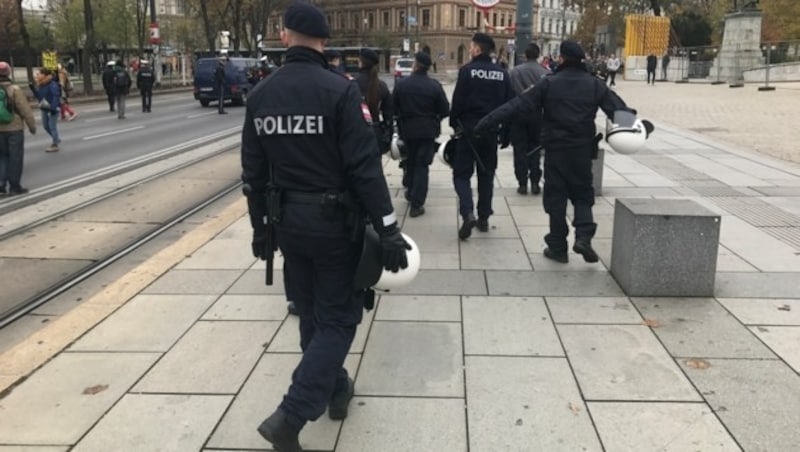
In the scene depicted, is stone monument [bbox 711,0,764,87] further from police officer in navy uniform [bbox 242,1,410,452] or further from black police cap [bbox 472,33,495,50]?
police officer in navy uniform [bbox 242,1,410,452]

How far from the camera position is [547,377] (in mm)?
3893

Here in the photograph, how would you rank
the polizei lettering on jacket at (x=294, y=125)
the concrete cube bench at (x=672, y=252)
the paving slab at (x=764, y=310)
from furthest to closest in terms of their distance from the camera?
the concrete cube bench at (x=672, y=252) < the paving slab at (x=764, y=310) < the polizei lettering on jacket at (x=294, y=125)

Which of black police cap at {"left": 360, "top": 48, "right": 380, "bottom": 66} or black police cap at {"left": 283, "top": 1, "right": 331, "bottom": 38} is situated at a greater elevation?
black police cap at {"left": 283, "top": 1, "right": 331, "bottom": 38}

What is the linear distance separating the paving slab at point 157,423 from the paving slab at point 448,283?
76.5 inches

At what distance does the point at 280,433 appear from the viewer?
119 inches

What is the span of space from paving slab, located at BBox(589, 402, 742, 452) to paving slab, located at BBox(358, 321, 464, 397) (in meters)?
0.76

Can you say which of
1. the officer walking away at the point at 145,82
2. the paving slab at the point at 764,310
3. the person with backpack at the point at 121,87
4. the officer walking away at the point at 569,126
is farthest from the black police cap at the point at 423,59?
the officer walking away at the point at 145,82

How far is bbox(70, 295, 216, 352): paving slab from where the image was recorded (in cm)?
445

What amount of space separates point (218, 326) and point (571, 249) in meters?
3.34

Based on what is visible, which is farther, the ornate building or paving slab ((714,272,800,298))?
the ornate building

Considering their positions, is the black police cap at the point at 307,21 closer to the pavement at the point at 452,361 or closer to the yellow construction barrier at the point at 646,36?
the pavement at the point at 452,361

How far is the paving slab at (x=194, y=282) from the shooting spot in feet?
18.0

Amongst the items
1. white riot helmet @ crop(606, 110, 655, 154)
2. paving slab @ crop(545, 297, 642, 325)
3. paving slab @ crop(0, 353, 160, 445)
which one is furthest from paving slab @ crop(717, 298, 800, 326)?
paving slab @ crop(0, 353, 160, 445)

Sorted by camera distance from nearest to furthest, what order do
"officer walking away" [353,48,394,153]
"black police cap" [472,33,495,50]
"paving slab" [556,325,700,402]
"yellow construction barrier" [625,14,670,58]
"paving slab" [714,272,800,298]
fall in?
"paving slab" [556,325,700,402] < "paving slab" [714,272,800,298] < "black police cap" [472,33,495,50] < "officer walking away" [353,48,394,153] < "yellow construction barrier" [625,14,670,58]
